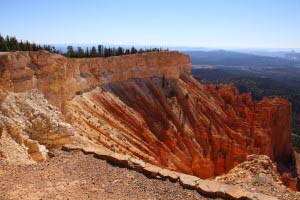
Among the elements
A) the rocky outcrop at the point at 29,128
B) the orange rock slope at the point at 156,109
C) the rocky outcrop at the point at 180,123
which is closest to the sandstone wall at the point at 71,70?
the orange rock slope at the point at 156,109

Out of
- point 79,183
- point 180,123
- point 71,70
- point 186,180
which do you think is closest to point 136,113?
point 180,123

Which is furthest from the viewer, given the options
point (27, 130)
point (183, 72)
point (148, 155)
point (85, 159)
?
point (183, 72)

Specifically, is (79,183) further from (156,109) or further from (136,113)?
(156,109)

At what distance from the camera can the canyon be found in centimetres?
1278

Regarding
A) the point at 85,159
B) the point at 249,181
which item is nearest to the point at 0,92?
the point at 85,159

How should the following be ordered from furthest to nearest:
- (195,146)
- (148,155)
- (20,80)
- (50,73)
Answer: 1. (195,146)
2. (148,155)
3. (50,73)
4. (20,80)

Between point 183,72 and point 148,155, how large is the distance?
20.2 metres

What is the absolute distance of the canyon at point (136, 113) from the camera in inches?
503

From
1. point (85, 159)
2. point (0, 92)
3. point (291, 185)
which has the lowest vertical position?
point (291, 185)

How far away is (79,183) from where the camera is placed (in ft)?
29.8

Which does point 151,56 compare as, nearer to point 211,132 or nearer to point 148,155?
point 211,132

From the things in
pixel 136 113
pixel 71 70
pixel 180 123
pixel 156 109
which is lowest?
pixel 180 123

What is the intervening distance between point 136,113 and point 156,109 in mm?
3325

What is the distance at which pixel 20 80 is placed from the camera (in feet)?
51.2
